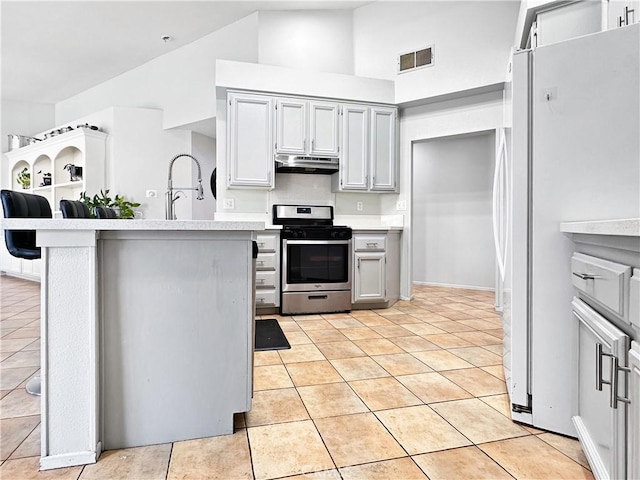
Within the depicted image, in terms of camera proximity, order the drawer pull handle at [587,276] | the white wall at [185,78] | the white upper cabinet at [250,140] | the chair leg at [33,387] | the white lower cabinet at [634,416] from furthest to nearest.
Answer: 1. the white wall at [185,78]
2. the white upper cabinet at [250,140]
3. the chair leg at [33,387]
4. the drawer pull handle at [587,276]
5. the white lower cabinet at [634,416]

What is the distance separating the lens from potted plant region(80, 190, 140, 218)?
4.93 meters

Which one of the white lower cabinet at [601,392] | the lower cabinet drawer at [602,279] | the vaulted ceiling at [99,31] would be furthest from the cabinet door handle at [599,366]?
the vaulted ceiling at [99,31]

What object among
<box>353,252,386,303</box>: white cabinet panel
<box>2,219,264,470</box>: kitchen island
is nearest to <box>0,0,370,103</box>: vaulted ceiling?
A: <box>353,252,386,303</box>: white cabinet panel

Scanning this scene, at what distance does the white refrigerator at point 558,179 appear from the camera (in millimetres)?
1380

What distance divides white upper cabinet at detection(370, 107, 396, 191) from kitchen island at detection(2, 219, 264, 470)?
292cm

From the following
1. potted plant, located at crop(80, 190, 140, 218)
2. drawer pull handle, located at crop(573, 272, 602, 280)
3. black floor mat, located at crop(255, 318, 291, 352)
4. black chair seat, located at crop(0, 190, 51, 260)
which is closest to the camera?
drawer pull handle, located at crop(573, 272, 602, 280)

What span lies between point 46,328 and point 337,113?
3.43 metres

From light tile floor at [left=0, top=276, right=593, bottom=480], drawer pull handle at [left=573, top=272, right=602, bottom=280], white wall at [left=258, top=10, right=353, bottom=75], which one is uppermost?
white wall at [left=258, top=10, right=353, bottom=75]

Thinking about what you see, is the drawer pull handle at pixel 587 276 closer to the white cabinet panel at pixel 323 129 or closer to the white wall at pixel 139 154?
the white cabinet panel at pixel 323 129

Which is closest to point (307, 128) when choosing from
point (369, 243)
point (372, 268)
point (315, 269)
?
point (369, 243)

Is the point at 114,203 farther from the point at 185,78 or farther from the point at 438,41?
the point at 438,41

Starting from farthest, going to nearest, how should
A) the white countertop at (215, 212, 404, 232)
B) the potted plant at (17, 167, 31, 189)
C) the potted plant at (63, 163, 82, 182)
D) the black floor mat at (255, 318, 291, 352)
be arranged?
the potted plant at (17, 167, 31, 189)
the potted plant at (63, 163, 82, 182)
the white countertop at (215, 212, 404, 232)
the black floor mat at (255, 318, 291, 352)

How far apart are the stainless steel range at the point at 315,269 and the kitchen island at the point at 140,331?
85.4 inches

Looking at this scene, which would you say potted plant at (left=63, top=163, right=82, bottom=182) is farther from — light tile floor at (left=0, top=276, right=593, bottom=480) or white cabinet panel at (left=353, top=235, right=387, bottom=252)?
white cabinet panel at (left=353, top=235, right=387, bottom=252)
